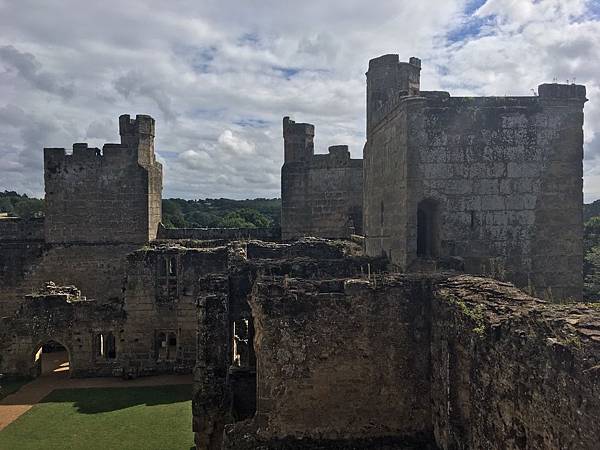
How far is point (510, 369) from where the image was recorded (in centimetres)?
554

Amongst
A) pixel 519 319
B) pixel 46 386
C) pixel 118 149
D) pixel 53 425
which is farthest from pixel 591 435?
pixel 118 149

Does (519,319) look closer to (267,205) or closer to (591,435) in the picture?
(591,435)

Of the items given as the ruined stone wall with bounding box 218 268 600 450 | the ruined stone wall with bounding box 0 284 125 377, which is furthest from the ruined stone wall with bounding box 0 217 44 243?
the ruined stone wall with bounding box 218 268 600 450

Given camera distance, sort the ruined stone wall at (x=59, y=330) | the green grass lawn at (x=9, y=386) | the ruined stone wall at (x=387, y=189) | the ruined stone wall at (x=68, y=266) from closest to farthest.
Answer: the ruined stone wall at (x=387, y=189) → the green grass lawn at (x=9, y=386) → the ruined stone wall at (x=59, y=330) → the ruined stone wall at (x=68, y=266)

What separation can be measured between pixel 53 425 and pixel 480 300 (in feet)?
44.9

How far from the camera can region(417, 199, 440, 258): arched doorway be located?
1170 centimetres

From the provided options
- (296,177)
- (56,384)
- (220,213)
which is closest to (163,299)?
(56,384)

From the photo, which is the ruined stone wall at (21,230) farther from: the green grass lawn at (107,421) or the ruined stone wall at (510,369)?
the ruined stone wall at (510,369)

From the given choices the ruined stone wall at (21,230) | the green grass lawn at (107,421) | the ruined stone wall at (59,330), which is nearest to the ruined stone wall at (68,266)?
the ruined stone wall at (21,230)

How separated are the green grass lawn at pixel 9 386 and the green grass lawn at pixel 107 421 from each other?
69.4 inches

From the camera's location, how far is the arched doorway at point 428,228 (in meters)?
11.7

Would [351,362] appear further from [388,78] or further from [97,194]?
[97,194]

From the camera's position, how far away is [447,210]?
11477 mm

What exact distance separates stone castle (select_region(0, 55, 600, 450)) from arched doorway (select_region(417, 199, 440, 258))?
0.15 ft
